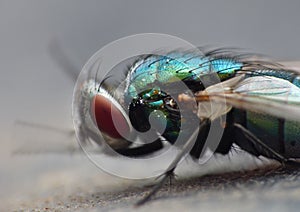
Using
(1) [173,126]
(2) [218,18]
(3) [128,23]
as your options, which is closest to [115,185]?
(1) [173,126]

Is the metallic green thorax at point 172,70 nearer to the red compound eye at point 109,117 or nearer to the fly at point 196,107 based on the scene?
the fly at point 196,107

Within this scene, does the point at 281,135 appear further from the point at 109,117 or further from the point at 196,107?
the point at 109,117

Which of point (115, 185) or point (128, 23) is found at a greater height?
point (128, 23)

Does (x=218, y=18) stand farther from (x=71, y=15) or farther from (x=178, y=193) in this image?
(x=178, y=193)

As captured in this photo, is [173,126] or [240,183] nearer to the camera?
[240,183]

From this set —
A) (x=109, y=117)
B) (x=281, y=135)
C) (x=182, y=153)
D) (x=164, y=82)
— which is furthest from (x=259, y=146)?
(x=109, y=117)

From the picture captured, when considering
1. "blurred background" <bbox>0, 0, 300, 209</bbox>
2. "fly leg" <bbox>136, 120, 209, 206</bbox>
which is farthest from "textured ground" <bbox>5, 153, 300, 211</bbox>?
"blurred background" <bbox>0, 0, 300, 209</bbox>
